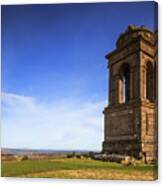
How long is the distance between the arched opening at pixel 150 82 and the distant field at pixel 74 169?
42 centimetres

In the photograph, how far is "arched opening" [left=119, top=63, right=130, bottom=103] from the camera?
3816 millimetres

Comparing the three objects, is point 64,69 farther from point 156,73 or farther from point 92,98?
point 156,73

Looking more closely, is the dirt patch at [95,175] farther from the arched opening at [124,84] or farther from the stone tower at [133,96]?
the arched opening at [124,84]

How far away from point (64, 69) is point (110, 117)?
16.7 inches

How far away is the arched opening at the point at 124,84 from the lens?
3816mm

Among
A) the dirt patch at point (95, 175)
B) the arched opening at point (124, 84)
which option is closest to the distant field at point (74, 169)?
the dirt patch at point (95, 175)

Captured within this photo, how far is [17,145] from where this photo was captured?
3.91 m

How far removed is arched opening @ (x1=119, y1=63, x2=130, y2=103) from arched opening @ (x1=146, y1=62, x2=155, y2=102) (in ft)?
0.47

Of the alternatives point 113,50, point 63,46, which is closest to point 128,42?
point 113,50

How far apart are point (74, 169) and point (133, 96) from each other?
0.59 meters

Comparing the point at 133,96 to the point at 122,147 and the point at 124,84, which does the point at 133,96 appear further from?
the point at 122,147

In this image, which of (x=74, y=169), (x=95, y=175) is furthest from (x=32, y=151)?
(x=95, y=175)

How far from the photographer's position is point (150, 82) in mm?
3707

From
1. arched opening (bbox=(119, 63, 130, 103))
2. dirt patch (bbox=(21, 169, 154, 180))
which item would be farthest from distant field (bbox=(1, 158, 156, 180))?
arched opening (bbox=(119, 63, 130, 103))
